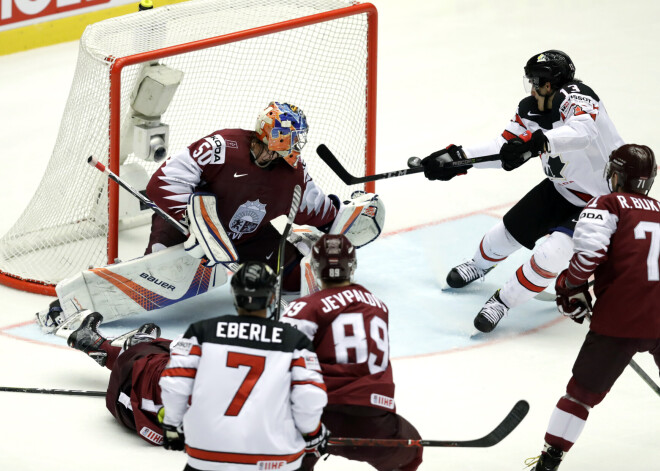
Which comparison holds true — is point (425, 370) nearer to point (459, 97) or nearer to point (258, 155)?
point (258, 155)

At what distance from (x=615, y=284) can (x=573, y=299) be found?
0.23 m

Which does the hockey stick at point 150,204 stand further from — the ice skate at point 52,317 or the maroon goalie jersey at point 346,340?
the maroon goalie jersey at point 346,340

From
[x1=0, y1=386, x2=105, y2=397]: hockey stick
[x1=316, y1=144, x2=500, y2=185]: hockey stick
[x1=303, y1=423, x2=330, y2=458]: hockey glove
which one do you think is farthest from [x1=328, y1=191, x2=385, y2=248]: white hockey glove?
[x1=303, y1=423, x2=330, y2=458]: hockey glove

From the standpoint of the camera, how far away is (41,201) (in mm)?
5551

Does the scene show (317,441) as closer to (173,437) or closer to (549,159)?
(173,437)

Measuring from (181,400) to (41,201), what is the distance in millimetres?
2717

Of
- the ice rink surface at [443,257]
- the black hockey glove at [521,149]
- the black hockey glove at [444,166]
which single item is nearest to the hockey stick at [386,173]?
the black hockey glove at [444,166]

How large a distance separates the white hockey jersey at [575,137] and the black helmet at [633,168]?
35.8 inches

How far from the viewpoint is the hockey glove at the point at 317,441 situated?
10.3 ft

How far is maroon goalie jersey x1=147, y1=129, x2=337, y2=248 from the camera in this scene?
4777mm

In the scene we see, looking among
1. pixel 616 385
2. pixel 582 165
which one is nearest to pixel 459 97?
pixel 582 165

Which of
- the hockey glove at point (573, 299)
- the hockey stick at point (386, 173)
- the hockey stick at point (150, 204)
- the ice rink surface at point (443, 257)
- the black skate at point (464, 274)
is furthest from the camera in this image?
the black skate at point (464, 274)

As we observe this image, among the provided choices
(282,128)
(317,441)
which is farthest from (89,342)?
(317,441)

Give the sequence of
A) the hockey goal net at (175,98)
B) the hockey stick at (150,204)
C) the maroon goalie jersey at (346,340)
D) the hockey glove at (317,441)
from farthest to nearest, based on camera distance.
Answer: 1. the hockey goal net at (175,98)
2. the hockey stick at (150,204)
3. the maroon goalie jersey at (346,340)
4. the hockey glove at (317,441)
